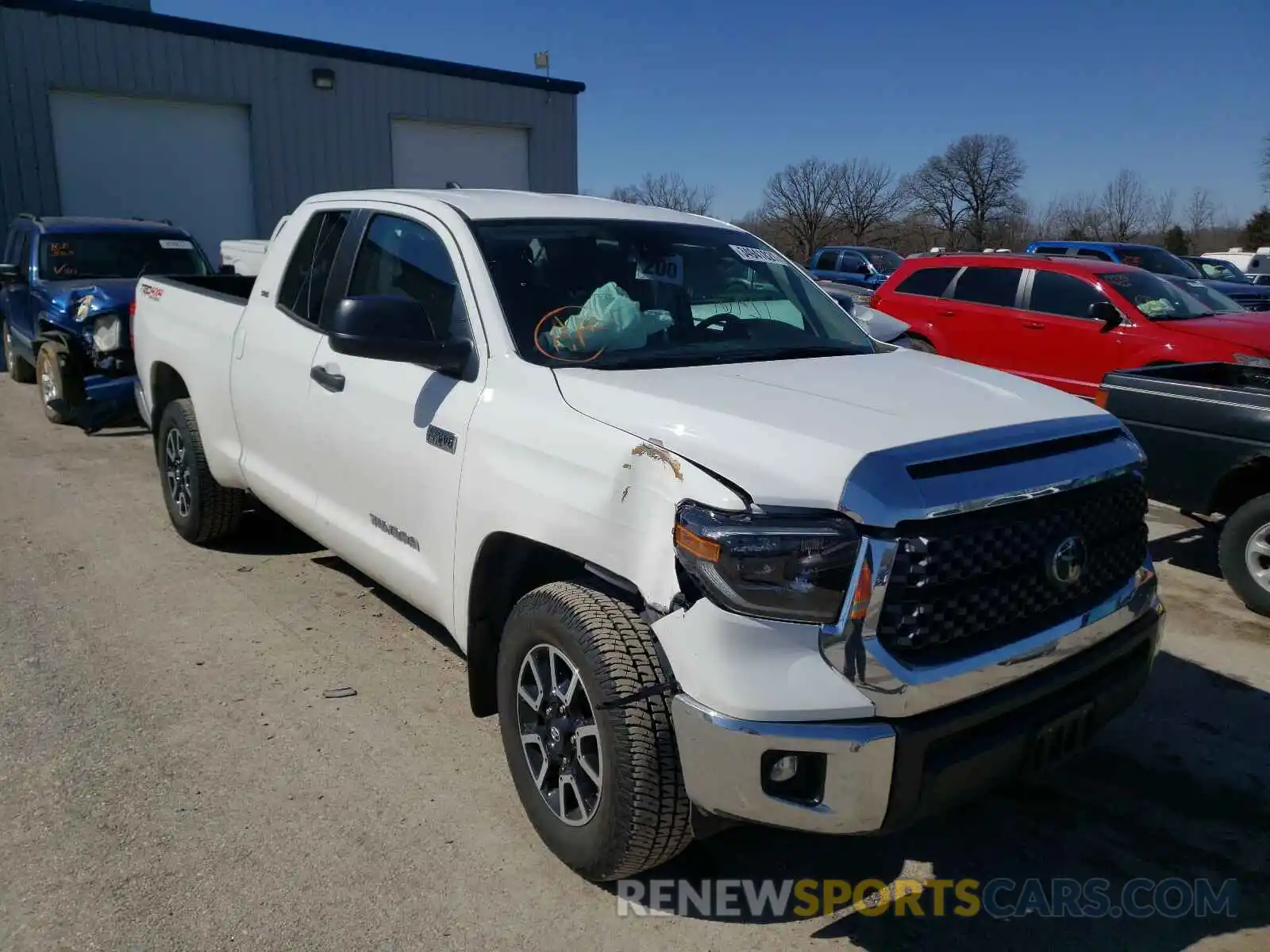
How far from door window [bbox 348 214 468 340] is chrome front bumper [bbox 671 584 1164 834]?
173 centimetres

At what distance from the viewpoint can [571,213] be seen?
395 cm

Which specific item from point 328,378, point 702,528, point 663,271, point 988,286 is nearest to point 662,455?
point 702,528

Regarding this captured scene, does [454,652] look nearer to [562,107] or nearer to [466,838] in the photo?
[466,838]

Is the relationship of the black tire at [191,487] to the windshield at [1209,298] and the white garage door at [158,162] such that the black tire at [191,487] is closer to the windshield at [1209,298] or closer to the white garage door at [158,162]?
the windshield at [1209,298]

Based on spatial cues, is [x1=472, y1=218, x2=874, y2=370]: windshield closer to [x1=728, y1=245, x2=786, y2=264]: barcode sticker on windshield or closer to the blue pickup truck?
[x1=728, y1=245, x2=786, y2=264]: barcode sticker on windshield

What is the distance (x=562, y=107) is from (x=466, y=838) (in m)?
19.4

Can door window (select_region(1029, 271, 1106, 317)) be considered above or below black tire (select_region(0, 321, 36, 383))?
above

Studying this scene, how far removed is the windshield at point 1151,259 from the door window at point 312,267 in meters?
14.3

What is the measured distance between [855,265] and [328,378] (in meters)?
19.4

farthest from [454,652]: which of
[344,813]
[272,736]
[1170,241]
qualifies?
[1170,241]

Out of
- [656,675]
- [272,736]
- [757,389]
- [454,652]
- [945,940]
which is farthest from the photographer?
[454,652]

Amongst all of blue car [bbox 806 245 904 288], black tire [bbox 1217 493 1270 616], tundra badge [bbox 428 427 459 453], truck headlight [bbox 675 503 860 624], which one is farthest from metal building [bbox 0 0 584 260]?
truck headlight [bbox 675 503 860 624]

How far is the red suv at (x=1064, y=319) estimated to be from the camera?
28.6ft

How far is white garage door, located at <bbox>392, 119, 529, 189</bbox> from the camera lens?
1853 centimetres
